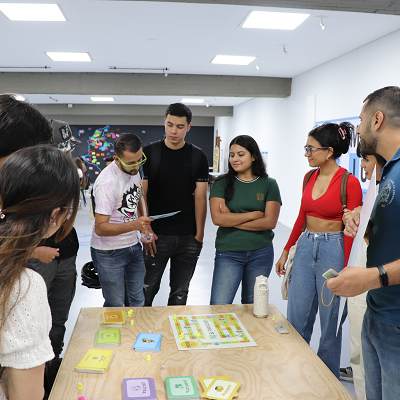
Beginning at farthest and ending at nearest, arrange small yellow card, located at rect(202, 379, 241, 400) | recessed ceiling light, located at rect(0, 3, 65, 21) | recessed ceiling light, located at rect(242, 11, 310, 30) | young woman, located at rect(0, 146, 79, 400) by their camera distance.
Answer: recessed ceiling light, located at rect(242, 11, 310, 30), recessed ceiling light, located at rect(0, 3, 65, 21), small yellow card, located at rect(202, 379, 241, 400), young woman, located at rect(0, 146, 79, 400)

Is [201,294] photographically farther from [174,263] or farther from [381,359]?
[381,359]

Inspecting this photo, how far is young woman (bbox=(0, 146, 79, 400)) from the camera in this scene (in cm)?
83

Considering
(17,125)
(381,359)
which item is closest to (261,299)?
(381,359)

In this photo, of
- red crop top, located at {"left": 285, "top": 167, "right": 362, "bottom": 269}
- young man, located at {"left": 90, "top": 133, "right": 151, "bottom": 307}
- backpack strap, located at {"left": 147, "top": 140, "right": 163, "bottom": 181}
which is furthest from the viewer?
backpack strap, located at {"left": 147, "top": 140, "right": 163, "bottom": 181}

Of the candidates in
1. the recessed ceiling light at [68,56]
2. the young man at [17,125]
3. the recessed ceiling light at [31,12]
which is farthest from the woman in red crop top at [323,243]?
the recessed ceiling light at [68,56]

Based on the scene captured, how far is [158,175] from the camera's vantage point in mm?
2564

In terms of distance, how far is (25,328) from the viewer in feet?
2.78

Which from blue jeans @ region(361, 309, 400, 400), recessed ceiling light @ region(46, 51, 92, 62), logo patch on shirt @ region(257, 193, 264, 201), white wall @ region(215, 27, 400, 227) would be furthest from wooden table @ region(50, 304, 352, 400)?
recessed ceiling light @ region(46, 51, 92, 62)

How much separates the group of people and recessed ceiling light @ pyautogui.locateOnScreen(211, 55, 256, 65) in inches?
163

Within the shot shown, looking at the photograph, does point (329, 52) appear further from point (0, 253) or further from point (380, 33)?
point (0, 253)

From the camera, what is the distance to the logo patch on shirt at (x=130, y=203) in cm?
234

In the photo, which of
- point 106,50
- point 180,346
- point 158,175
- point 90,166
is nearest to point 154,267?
point 158,175

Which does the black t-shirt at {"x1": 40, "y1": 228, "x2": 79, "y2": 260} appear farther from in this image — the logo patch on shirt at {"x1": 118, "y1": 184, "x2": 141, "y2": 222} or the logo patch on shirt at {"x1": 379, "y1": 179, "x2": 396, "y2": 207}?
the logo patch on shirt at {"x1": 379, "y1": 179, "x2": 396, "y2": 207}

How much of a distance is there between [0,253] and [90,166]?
15.7m
